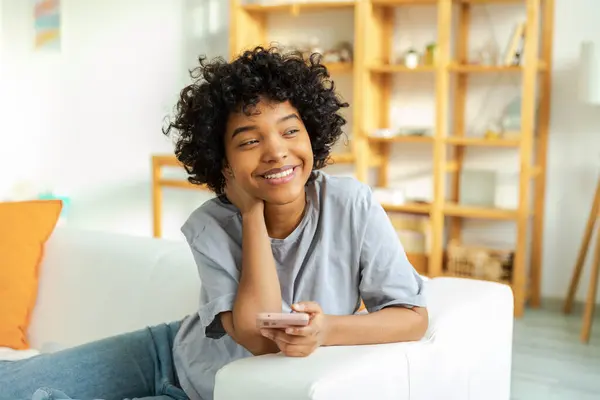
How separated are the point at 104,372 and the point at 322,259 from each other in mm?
→ 525

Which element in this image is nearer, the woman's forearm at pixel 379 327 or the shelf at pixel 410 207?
the woman's forearm at pixel 379 327

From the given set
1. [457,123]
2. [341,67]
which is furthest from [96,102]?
[457,123]

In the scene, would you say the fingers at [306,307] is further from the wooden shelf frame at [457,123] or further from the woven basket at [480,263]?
the woven basket at [480,263]

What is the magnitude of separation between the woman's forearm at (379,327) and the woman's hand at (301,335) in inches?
1.7

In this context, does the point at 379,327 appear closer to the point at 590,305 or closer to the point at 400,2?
the point at 590,305

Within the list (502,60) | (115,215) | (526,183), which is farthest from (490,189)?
(115,215)

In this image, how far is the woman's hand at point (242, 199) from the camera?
1.45 m

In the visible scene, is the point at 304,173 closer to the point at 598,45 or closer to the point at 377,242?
the point at 377,242

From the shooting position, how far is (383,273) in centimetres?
145

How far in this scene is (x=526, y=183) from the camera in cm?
395

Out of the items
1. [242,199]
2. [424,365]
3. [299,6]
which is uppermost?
[299,6]

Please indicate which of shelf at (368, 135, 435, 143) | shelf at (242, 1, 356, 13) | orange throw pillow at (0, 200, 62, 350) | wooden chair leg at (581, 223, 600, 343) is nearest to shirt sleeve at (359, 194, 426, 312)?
orange throw pillow at (0, 200, 62, 350)

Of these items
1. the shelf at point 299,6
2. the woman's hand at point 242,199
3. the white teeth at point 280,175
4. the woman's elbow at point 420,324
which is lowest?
the woman's elbow at point 420,324

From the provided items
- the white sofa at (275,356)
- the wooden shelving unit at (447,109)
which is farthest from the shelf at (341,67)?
the white sofa at (275,356)
